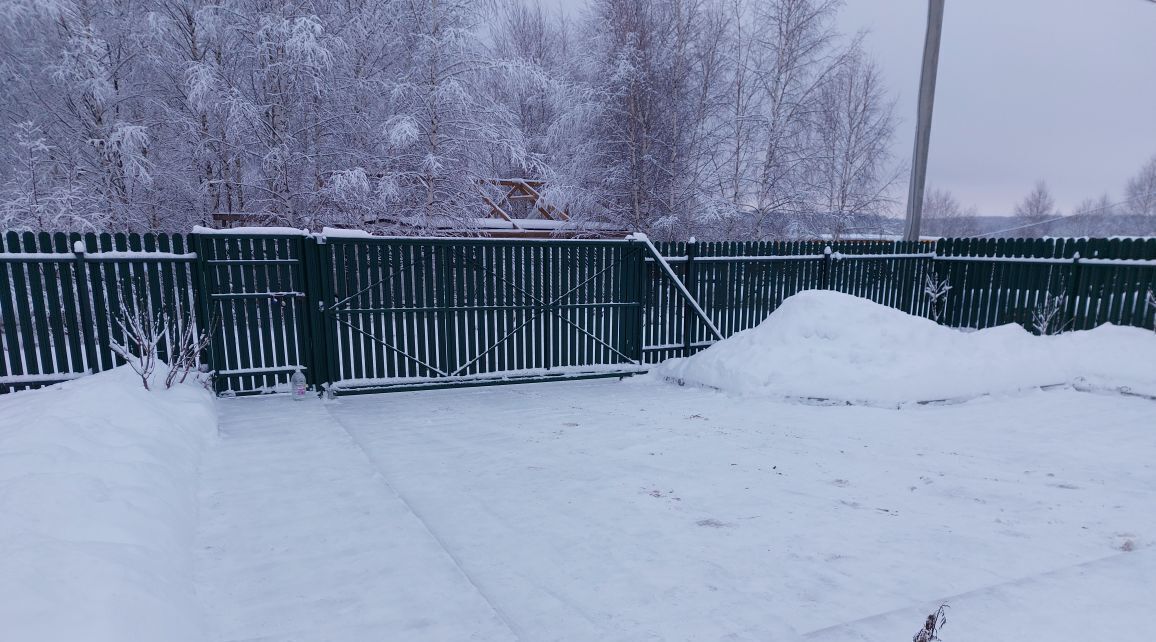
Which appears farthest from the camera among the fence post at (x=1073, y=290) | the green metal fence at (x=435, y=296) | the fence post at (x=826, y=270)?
the fence post at (x=826, y=270)

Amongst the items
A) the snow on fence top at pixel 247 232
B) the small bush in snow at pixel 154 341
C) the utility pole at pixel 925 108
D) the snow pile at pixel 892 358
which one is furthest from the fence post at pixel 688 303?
the small bush in snow at pixel 154 341

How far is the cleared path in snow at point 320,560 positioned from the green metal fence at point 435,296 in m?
2.29

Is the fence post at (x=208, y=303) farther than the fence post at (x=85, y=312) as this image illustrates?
Yes

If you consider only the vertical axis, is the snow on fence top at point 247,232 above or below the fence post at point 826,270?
above

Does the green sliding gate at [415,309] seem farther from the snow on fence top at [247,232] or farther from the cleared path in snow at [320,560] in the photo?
the cleared path in snow at [320,560]

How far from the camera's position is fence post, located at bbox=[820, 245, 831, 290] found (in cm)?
962

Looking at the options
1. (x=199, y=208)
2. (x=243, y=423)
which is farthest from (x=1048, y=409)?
(x=199, y=208)

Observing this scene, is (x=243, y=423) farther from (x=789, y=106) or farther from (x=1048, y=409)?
(x=789, y=106)

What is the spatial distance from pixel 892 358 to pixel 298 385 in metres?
7.14

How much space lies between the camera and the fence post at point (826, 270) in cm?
962

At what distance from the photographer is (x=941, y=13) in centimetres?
948

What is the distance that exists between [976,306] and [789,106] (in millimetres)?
8918

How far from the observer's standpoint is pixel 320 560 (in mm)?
3018

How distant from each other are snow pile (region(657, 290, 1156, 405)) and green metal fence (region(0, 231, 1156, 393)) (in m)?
1.28
